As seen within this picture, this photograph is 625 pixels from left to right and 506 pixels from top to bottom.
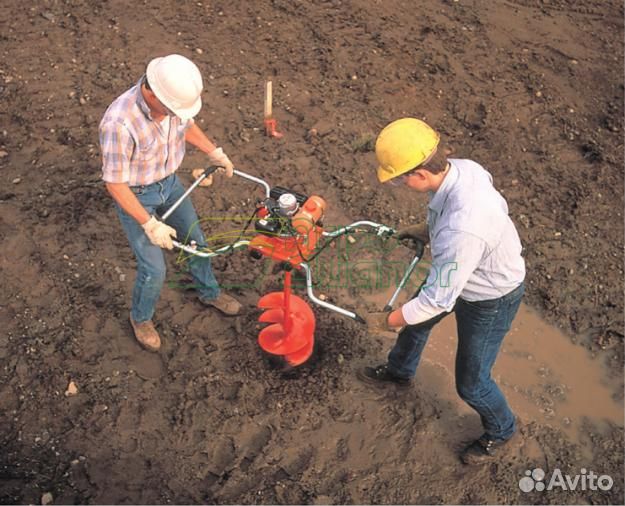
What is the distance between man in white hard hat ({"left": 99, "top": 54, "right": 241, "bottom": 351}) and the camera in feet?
9.33

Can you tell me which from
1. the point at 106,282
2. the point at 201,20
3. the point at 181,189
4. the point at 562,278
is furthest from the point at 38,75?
the point at 562,278

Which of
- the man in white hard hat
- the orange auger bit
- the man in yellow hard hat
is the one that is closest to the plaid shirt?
the man in white hard hat

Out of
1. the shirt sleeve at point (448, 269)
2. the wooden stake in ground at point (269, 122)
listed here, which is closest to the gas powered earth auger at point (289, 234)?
the shirt sleeve at point (448, 269)

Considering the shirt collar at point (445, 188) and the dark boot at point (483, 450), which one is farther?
the dark boot at point (483, 450)

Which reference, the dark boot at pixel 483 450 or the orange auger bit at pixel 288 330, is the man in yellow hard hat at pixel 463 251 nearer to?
the dark boot at pixel 483 450

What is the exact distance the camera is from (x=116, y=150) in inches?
113

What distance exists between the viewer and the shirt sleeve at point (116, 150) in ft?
9.35

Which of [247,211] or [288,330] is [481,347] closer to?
[288,330]

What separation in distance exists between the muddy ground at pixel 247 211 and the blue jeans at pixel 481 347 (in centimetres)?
46

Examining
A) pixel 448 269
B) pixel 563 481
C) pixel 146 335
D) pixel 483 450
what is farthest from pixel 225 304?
pixel 563 481

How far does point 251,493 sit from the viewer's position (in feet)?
11.0

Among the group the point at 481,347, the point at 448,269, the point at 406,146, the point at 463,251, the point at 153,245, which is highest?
the point at 406,146

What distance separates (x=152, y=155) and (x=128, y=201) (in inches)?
11.2

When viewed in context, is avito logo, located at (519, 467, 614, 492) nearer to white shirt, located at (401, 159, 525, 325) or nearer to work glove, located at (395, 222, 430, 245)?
white shirt, located at (401, 159, 525, 325)
